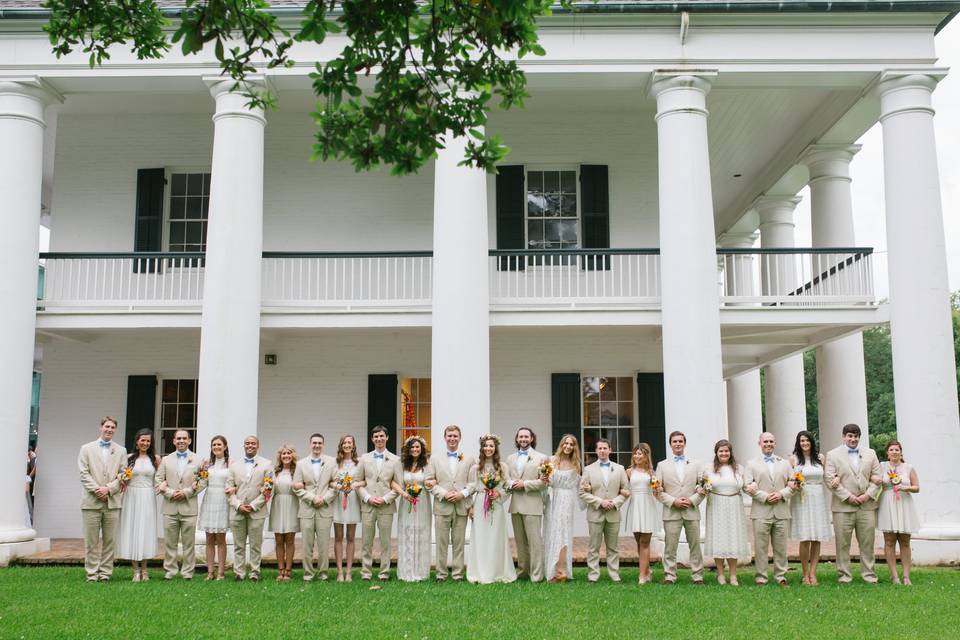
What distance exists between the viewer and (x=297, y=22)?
13516 millimetres

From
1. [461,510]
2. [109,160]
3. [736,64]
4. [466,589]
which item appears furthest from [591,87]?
[109,160]

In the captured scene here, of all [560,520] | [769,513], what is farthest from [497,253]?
[769,513]

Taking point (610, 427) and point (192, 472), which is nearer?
point (192, 472)

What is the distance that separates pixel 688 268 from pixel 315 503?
6.06m

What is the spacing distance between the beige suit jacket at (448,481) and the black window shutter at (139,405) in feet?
23.8

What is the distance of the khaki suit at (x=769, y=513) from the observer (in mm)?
10609

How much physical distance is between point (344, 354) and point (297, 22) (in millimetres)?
5767

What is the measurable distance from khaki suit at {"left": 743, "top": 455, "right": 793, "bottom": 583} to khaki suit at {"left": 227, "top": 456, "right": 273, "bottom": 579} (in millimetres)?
5640

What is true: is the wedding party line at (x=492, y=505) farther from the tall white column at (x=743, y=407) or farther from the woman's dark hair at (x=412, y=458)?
the tall white column at (x=743, y=407)

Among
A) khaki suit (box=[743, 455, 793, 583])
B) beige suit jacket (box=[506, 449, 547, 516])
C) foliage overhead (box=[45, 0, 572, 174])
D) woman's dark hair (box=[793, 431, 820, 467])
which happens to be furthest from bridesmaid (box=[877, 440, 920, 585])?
foliage overhead (box=[45, 0, 572, 174])

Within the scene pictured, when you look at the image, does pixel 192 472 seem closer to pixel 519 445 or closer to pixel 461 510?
pixel 461 510

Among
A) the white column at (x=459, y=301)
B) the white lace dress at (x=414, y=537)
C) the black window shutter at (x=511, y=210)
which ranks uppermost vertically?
the black window shutter at (x=511, y=210)

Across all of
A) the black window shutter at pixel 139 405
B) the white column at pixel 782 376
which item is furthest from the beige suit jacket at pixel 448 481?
the white column at pixel 782 376

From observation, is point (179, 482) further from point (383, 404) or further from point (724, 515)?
point (724, 515)
